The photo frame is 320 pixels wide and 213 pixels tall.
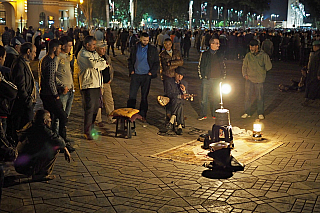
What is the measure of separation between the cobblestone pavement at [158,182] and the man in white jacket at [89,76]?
53 cm

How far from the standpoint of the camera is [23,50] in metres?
7.64

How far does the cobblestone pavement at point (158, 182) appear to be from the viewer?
5.62m

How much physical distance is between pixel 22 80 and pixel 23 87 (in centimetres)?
11

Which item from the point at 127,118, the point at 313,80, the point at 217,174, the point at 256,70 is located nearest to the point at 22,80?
the point at 127,118

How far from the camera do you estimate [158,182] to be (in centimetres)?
644

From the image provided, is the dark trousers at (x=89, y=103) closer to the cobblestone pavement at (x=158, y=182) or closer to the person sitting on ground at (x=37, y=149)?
the cobblestone pavement at (x=158, y=182)

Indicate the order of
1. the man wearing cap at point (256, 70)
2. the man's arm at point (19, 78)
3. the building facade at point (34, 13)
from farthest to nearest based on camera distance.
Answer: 1. the building facade at point (34, 13)
2. the man wearing cap at point (256, 70)
3. the man's arm at point (19, 78)

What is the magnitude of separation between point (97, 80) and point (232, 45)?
21.3 metres

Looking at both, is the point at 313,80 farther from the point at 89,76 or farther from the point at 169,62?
the point at 89,76

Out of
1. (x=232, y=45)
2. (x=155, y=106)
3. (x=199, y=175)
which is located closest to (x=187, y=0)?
(x=232, y=45)

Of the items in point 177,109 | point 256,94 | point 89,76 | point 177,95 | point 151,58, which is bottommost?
point 177,109

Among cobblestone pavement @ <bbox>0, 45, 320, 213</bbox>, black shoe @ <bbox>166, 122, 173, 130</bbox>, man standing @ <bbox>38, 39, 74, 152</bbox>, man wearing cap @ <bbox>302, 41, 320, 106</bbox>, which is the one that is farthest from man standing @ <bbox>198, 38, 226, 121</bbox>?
man standing @ <bbox>38, 39, 74, 152</bbox>

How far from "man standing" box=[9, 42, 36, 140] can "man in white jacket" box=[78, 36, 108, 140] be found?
109cm

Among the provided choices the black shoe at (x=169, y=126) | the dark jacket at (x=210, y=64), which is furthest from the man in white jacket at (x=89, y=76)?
the dark jacket at (x=210, y=64)
